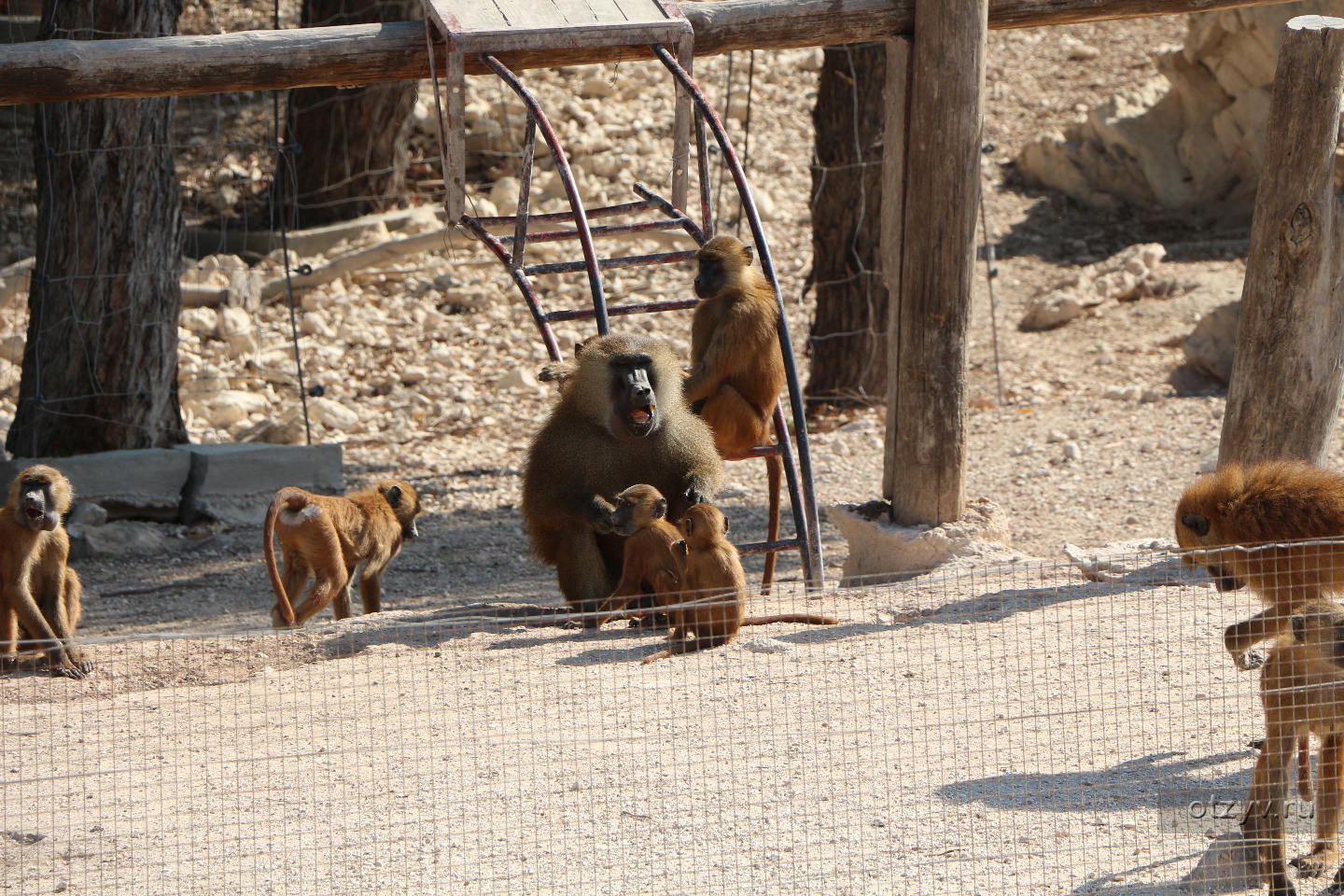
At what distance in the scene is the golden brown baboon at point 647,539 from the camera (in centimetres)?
549

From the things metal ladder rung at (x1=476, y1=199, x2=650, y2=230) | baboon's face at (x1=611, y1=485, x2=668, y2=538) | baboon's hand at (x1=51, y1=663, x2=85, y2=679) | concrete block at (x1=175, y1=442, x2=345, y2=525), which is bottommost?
baboon's hand at (x1=51, y1=663, x2=85, y2=679)

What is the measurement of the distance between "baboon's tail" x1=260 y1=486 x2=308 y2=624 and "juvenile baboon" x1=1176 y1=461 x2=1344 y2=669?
3.45 m

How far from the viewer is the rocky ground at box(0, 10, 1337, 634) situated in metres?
8.51

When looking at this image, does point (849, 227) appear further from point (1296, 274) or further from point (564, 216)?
point (1296, 274)

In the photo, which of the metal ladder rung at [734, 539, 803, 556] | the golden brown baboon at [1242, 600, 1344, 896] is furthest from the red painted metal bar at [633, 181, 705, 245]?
the golden brown baboon at [1242, 600, 1344, 896]

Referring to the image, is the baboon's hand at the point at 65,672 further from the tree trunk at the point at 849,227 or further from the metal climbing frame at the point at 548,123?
the tree trunk at the point at 849,227

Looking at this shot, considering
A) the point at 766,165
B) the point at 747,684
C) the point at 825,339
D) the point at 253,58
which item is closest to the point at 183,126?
the point at 766,165

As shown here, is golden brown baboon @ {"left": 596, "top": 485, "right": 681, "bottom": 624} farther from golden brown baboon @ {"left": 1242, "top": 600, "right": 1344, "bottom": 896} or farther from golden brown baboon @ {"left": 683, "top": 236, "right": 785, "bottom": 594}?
golden brown baboon @ {"left": 1242, "top": 600, "right": 1344, "bottom": 896}

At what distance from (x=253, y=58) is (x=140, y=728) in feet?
9.45

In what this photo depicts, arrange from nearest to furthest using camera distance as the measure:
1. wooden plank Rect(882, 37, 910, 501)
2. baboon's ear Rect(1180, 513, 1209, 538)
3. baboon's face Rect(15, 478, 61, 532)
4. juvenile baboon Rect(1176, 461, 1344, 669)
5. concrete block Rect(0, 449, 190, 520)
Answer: juvenile baboon Rect(1176, 461, 1344, 669), baboon's ear Rect(1180, 513, 1209, 538), baboon's face Rect(15, 478, 61, 532), wooden plank Rect(882, 37, 910, 501), concrete block Rect(0, 449, 190, 520)

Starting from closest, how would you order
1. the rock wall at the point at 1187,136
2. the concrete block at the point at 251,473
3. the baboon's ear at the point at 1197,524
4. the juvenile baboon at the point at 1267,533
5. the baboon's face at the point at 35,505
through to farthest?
1. the juvenile baboon at the point at 1267,533
2. the baboon's ear at the point at 1197,524
3. the baboon's face at the point at 35,505
4. the concrete block at the point at 251,473
5. the rock wall at the point at 1187,136

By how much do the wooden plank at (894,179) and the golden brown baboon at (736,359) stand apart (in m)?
0.59

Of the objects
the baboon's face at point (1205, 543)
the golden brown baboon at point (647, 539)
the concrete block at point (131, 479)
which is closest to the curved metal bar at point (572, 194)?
the golden brown baboon at point (647, 539)

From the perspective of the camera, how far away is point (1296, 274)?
5.79 m
